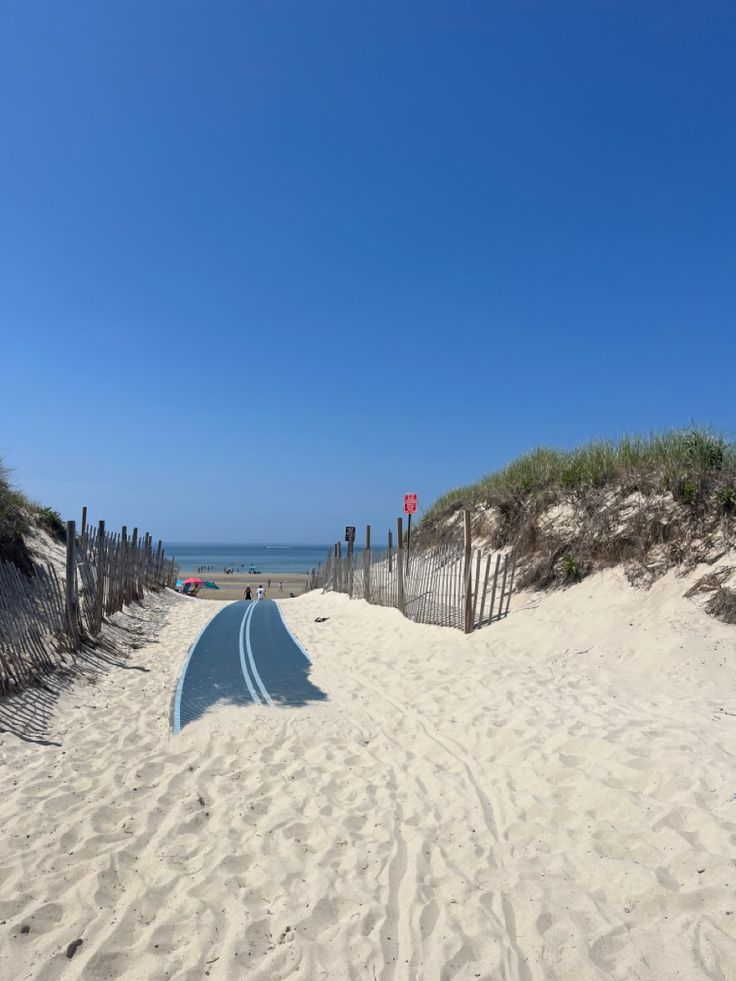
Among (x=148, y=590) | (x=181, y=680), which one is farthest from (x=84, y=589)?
(x=148, y=590)

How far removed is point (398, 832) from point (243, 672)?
578 cm

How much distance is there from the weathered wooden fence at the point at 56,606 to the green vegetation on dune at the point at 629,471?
30.5ft

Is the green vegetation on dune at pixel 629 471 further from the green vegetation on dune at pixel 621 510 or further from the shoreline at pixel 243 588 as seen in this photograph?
the shoreline at pixel 243 588

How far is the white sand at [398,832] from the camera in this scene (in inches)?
126

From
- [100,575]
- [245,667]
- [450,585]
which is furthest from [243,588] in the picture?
[245,667]

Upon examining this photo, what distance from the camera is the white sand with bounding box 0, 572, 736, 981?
3207 millimetres

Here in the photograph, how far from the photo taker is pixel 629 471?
11773mm

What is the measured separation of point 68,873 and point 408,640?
28.3ft

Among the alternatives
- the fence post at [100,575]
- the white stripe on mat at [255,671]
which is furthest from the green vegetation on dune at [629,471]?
the fence post at [100,575]

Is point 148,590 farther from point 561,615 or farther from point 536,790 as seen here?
point 536,790

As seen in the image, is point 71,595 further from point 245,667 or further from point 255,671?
point 255,671

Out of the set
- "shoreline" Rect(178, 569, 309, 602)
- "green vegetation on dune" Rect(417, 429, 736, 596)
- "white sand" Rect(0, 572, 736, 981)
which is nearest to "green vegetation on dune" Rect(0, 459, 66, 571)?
"white sand" Rect(0, 572, 736, 981)

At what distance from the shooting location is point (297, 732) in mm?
6738

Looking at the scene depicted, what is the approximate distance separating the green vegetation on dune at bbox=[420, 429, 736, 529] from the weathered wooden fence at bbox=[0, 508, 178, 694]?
9283mm
